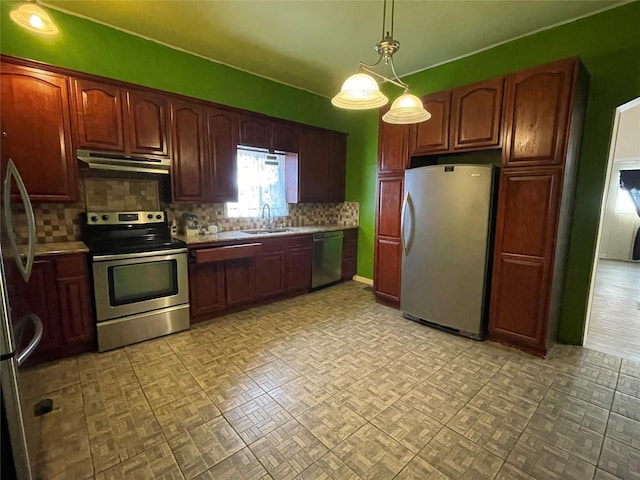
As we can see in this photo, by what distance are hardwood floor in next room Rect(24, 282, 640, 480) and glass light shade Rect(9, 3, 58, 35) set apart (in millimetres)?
2355

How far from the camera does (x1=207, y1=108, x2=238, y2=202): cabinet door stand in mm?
3293

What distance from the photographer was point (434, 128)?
3.05m

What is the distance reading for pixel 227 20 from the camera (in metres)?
2.68

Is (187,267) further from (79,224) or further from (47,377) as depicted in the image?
(47,377)

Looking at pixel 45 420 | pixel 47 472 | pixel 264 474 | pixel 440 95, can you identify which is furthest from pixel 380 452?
pixel 440 95

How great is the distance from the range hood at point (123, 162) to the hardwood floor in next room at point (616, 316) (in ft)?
14.5

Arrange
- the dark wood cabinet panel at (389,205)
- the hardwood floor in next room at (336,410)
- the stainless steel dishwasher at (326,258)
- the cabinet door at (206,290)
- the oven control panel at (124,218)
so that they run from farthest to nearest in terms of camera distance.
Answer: the stainless steel dishwasher at (326,258)
the dark wood cabinet panel at (389,205)
the cabinet door at (206,290)
the oven control panel at (124,218)
the hardwood floor in next room at (336,410)

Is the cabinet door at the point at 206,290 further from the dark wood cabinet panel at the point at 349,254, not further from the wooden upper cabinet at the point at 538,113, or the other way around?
the wooden upper cabinet at the point at 538,113

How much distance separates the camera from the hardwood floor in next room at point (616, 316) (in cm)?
273

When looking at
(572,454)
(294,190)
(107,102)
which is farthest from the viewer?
Result: (294,190)

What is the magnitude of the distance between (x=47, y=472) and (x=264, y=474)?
1061 millimetres

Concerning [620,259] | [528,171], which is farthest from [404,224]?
[620,259]

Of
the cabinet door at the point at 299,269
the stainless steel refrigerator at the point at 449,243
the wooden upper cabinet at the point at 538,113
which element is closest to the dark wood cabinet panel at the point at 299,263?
the cabinet door at the point at 299,269

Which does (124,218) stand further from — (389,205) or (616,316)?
(616,316)
